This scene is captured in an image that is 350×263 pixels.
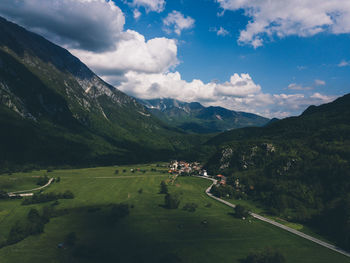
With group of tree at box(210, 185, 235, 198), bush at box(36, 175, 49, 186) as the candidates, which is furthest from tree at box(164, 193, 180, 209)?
bush at box(36, 175, 49, 186)

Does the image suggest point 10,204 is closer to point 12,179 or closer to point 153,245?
point 12,179

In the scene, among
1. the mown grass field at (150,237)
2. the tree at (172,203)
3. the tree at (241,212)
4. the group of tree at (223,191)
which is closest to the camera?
the mown grass field at (150,237)

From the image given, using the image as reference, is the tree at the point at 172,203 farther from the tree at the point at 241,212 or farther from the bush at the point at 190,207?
the tree at the point at 241,212

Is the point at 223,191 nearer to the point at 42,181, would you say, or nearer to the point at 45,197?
the point at 45,197

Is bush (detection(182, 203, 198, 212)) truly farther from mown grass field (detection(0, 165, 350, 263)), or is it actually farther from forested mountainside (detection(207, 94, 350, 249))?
forested mountainside (detection(207, 94, 350, 249))

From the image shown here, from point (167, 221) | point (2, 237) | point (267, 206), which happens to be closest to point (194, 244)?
point (167, 221)

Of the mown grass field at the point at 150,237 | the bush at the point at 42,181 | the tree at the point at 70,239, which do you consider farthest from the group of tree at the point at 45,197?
the tree at the point at 70,239
